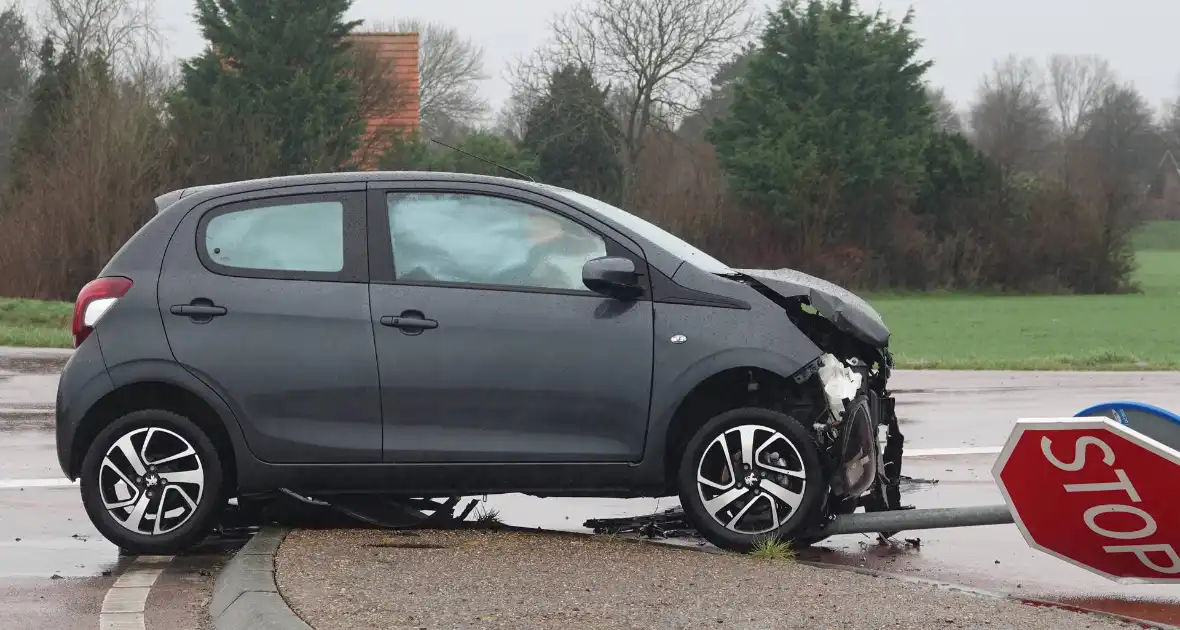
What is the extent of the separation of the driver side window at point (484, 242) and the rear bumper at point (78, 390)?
140cm

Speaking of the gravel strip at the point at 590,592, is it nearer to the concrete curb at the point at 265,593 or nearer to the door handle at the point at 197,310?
the concrete curb at the point at 265,593

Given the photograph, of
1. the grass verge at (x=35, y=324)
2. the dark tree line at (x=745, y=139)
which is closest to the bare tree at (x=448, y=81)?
the dark tree line at (x=745, y=139)

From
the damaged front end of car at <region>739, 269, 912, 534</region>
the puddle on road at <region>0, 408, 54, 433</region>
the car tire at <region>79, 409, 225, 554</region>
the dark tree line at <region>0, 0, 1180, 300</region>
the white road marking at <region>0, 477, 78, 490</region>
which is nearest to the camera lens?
the damaged front end of car at <region>739, 269, 912, 534</region>

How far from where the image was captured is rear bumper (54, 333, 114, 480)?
7086mm

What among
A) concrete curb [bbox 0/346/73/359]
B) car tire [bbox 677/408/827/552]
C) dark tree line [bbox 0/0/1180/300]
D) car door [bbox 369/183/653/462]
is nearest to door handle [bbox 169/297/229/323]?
car door [bbox 369/183/653/462]

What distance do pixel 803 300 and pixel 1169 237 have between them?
361ft

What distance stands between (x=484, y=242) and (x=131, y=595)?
219 cm

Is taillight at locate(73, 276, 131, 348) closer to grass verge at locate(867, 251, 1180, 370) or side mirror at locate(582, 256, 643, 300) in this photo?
side mirror at locate(582, 256, 643, 300)

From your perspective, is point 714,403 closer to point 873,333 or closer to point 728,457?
point 728,457

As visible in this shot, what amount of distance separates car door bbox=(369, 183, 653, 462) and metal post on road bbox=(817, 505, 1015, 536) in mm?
999

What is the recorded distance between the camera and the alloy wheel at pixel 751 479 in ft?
22.5

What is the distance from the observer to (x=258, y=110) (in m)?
42.1

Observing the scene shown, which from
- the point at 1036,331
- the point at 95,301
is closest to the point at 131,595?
the point at 95,301

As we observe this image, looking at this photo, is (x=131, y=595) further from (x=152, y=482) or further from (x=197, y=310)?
(x=197, y=310)
